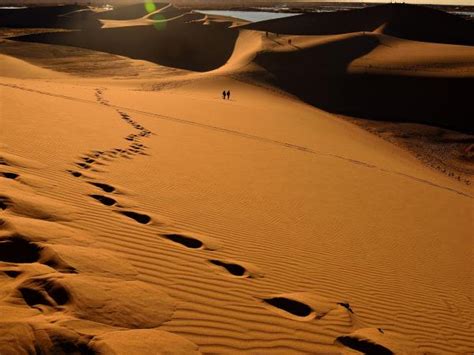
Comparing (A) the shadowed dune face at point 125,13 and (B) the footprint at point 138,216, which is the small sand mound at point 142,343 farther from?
(A) the shadowed dune face at point 125,13

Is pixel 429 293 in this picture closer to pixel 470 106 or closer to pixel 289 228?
pixel 289 228

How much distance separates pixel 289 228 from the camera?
7129 mm

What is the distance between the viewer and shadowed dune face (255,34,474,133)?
27.6 metres

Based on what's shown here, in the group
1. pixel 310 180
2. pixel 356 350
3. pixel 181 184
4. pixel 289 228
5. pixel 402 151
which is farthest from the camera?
pixel 402 151

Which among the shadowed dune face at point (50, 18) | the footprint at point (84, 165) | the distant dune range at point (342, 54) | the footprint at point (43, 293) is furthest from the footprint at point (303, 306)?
the shadowed dune face at point (50, 18)

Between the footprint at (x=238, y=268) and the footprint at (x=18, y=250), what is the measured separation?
1925mm

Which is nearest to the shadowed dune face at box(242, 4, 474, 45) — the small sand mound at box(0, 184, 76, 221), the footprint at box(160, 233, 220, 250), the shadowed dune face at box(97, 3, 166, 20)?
the shadowed dune face at box(97, 3, 166, 20)

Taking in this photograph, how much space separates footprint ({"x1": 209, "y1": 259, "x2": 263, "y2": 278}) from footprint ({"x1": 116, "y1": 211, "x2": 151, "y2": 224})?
128 centimetres

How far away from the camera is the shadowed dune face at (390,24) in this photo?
5588 centimetres

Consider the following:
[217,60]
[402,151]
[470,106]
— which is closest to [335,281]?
[402,151]

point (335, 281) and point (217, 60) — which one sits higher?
point (217, 60)

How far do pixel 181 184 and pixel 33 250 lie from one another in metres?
4.18

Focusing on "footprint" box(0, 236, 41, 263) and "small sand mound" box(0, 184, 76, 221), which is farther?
"small sand mound" box(0, 184, 76, 221)

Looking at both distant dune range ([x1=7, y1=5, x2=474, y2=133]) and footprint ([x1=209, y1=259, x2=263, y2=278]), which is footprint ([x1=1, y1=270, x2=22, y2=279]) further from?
distant dune range ([x1=7, y1=5, x2=474, y2=133])
